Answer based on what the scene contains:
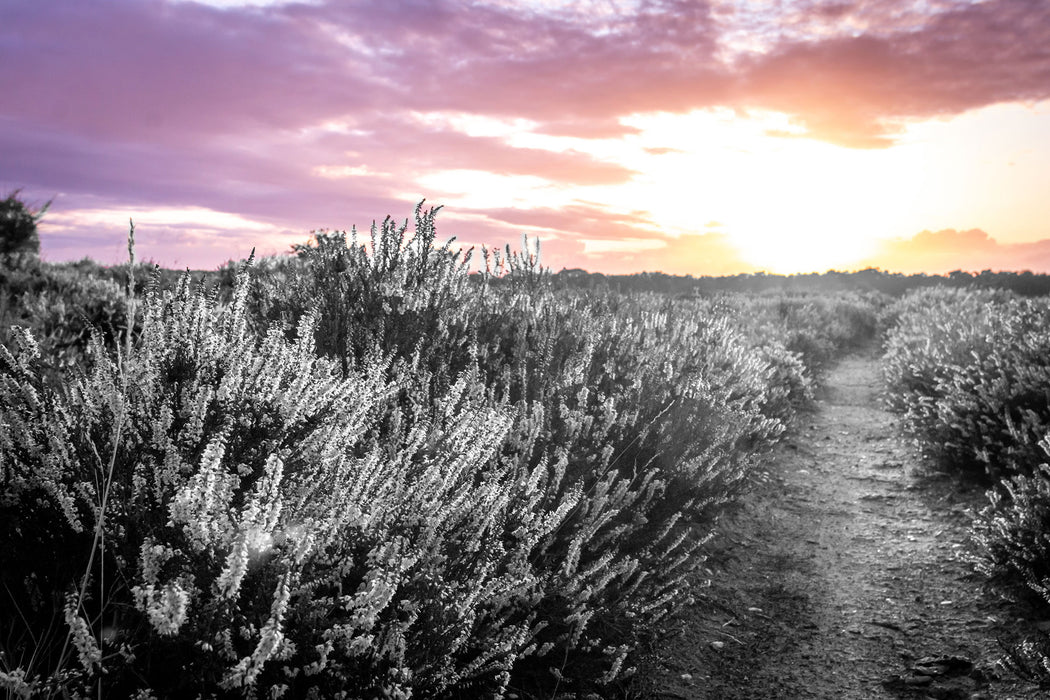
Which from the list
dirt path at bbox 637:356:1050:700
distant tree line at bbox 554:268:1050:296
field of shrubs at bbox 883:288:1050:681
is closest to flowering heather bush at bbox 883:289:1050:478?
field of shrubs at bbox 883:288:1050:681

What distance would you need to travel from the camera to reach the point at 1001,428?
17.6ft

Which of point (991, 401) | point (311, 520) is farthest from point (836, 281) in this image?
point (311, 520)

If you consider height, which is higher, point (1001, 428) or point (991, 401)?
point (991, 401)

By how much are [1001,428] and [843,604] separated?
2.77 m

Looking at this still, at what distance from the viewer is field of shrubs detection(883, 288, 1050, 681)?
142 inches

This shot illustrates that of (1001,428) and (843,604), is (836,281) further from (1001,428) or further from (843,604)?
(843,604)

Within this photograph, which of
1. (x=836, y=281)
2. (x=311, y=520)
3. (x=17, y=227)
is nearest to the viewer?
(x=311, y=520)

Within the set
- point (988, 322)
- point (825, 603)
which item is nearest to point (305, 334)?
point (825, 603)

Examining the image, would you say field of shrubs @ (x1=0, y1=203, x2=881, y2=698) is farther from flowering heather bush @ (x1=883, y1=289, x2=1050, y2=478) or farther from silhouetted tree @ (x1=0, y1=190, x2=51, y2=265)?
silhouetted tree @ (x1=0, y1=190, x2=51, y2=265)

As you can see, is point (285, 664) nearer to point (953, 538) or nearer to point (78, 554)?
point (78, 554)

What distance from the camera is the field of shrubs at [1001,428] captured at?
11.8 feet

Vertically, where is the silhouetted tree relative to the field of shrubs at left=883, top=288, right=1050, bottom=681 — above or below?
above

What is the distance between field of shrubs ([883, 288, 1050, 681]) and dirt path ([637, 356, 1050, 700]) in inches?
7.5

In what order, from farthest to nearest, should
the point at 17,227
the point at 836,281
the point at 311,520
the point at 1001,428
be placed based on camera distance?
the point at 836,281, the point at 17,227, the point at 1001,428, the point at 311,520
